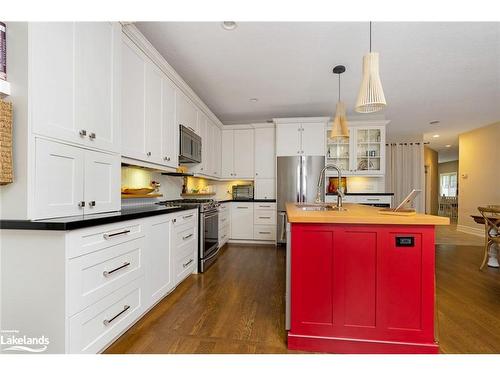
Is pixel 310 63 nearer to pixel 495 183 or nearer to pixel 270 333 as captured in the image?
pixel 270 333

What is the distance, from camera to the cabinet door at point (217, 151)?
15.5ft

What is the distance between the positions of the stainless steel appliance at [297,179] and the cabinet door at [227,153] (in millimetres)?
1075

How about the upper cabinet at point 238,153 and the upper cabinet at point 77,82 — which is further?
the upper cabinet at point 238,153

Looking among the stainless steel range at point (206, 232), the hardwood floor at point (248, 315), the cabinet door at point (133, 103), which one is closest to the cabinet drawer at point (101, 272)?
the hardwood floor at point (248, 315)

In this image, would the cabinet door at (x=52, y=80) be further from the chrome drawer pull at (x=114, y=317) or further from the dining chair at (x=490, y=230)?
the dining chair at (x=490, y=230)

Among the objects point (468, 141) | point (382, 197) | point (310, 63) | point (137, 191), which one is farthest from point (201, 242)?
point (468, 141)

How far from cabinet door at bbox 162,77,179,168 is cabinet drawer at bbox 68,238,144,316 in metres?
1.23

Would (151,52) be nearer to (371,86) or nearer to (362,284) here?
(371,86)

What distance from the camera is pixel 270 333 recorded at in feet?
5.85

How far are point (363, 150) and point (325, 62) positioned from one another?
263cm

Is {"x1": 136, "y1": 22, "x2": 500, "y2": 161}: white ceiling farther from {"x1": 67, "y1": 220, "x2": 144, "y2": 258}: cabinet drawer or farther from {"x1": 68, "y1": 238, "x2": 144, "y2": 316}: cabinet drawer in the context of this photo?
{"x1": 68, "y1": 238, "x2": 144, "y2": 316}: cabinet drawer

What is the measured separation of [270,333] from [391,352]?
30.9 inches

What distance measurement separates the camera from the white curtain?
21.8 ft

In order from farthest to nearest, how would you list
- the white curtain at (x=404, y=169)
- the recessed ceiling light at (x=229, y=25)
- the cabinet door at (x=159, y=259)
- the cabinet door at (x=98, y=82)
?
1. the white curtain at (x=404, y=169)
2. the recessed ceiling light at (x=229, y=25)
3. the cabinet door at (x=159, y=259)
4. the cabinet door at (x=98, y=82)
